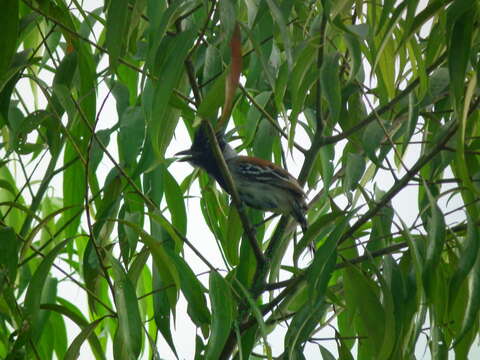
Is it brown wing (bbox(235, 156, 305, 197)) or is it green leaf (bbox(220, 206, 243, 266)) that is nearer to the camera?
green leaf (bbox(220, 206, 243, 266))

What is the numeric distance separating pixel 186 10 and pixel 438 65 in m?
0.90

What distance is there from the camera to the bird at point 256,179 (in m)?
3.40

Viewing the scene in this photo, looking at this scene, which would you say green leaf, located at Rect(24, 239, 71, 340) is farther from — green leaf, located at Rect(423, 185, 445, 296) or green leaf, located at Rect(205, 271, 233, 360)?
green leaf, located at Rect(423, 185, 445, 296)

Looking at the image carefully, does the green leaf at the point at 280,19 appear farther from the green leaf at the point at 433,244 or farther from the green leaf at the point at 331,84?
the green leaf at the point at 433,244

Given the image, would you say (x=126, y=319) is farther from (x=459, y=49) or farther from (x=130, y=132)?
(x=459, y=49)

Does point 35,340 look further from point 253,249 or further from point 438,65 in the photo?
point 438,65

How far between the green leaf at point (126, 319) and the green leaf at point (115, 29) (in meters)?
0.56

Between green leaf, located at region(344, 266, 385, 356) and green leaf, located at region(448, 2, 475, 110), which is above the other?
green leaf, located at region(448, 2, 475, 110)

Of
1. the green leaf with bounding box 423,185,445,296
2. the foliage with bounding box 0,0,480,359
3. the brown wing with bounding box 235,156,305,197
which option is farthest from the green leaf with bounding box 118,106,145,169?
the brown wing with bounding box 235,156,305,197

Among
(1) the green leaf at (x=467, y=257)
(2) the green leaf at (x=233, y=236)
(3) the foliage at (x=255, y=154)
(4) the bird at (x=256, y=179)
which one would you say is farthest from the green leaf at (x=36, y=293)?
(4) the bird at (x=256, y=179)

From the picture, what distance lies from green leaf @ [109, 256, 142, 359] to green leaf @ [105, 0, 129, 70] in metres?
0.56

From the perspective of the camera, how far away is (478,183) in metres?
2.47

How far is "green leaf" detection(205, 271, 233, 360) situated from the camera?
2.02 metres

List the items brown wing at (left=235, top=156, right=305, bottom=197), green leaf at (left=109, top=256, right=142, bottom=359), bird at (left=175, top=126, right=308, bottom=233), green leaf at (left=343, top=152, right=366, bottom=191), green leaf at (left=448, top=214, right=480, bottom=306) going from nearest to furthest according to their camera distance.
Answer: green leaf at (left=109, top=256, right=142, bottom=359), green leaf at (left=448, top=214, right=480, bottom=306), green leaf at (left=343, top=152, right=366, bottom=191), bird at (left=175, top=126, right=308, bottom=233), brown wing at (left=235, top=156, right=305, bottom=197)
